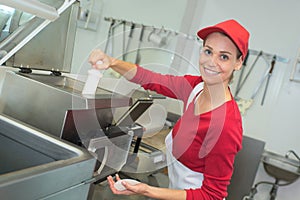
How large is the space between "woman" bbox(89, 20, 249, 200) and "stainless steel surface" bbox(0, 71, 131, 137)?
119mm

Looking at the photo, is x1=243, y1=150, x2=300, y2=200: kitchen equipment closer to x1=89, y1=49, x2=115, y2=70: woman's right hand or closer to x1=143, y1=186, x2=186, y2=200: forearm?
x1=143, y1=186, x2=186, y2=200: forearm

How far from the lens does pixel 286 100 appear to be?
2.42 m

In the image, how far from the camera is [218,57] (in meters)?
0.85

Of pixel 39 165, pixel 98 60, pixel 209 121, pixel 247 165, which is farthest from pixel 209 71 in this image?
pixel 247 165

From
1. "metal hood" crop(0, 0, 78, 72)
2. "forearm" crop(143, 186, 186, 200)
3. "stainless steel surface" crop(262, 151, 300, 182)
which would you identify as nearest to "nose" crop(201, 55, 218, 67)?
"forearm" crop(143, 186, 186, 200)

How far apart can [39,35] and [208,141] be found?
0.74 meters

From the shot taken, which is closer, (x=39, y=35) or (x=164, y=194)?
(x=164, y=194)

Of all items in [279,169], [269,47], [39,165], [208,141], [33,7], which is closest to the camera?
[39,165]

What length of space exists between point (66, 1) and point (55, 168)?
2.25 feet

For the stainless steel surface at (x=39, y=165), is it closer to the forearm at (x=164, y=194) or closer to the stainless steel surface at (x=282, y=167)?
the forearm at (x=164, y=194)

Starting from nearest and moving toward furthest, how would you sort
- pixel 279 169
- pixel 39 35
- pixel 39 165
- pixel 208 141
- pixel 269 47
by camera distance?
1. pixel 39 165
2. pixel 208 141
3. pixel 39 35
4. pixel 279 169
5. pixel 269 47

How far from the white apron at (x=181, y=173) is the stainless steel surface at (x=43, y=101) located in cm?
30

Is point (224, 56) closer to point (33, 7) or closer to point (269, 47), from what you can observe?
point (33, 7)

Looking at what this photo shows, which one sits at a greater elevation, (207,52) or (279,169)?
(207,52)
